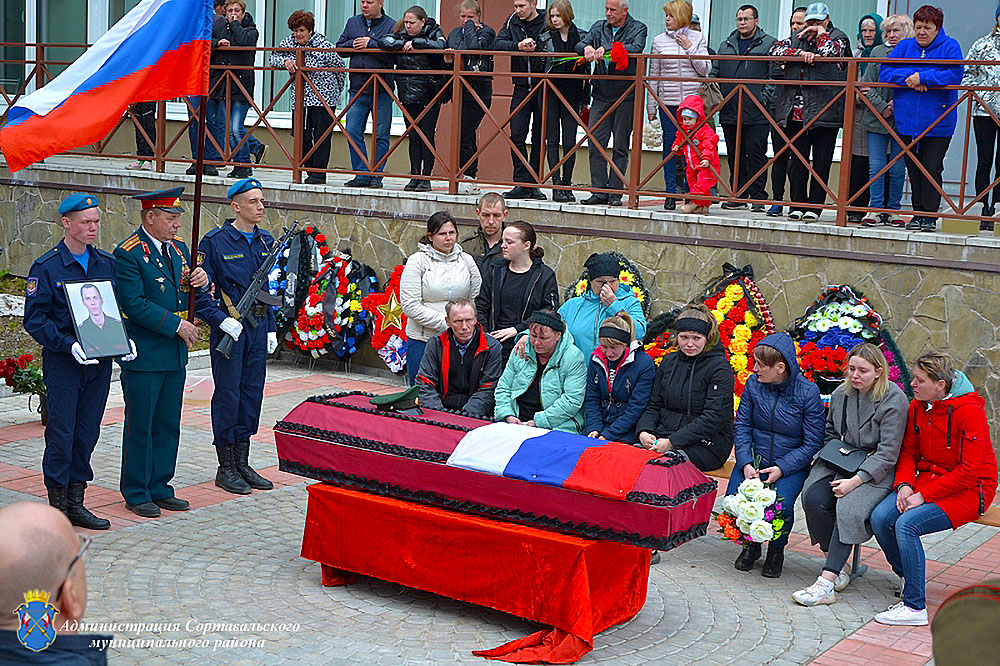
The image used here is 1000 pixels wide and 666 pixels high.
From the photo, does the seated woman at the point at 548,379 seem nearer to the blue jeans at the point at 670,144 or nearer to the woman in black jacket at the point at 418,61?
the blue jeans at the point at 670,144

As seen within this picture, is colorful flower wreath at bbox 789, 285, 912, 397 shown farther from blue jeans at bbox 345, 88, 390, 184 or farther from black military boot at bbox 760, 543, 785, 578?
blue jeans at bbox 345, 88, 390, 184

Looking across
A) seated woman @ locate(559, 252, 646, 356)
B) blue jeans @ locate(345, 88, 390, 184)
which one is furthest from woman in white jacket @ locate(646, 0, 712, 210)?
seated woman @ locate(559, 252, 646, 356)

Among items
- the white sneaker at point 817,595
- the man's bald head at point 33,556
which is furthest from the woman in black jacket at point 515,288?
the man's bald head at point 33,556

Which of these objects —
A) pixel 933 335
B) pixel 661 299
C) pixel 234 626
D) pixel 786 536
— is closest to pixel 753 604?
pixel 786 536

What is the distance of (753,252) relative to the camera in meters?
9.38

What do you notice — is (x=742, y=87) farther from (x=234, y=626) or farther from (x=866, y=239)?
(x=234, y=626)

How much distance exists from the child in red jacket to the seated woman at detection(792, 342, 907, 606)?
3999 millimetres

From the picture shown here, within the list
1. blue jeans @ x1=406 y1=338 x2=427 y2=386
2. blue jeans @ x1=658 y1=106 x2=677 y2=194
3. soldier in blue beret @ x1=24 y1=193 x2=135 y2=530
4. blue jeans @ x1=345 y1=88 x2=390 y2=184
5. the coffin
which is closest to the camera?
the coffin

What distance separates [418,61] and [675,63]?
8.37 feet

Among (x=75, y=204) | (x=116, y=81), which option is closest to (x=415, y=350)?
(x=75, y=204)

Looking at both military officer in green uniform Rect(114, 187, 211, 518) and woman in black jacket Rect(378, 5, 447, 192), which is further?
woman in black jacket Rect(378, 5, 447, 192)

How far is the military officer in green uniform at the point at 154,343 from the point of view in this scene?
6887 mm

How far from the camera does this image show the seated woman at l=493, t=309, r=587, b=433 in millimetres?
6695

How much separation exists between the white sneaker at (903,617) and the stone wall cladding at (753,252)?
3207mm
